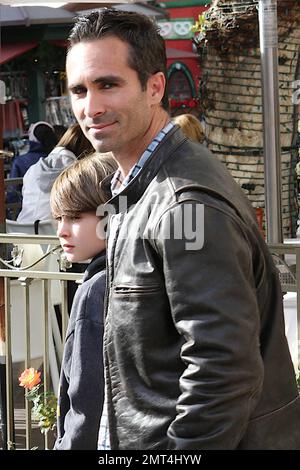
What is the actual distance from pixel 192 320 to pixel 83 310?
1.71 feet

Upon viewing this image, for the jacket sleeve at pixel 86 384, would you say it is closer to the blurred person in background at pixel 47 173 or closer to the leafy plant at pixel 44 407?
the leafy plant at pixel 44 407

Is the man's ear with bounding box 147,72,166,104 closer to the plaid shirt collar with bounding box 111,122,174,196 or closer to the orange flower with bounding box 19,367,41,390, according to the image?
the plaid shirt collar with bounding box 111,122,174,196

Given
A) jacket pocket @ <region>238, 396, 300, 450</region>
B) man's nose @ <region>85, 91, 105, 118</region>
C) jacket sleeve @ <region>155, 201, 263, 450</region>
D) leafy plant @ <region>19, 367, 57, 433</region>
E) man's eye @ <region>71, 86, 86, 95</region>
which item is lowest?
leafy plant @ <region>19, 367, 57, 433</region>

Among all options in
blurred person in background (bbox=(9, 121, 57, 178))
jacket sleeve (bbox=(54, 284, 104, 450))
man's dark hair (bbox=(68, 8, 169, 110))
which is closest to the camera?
man's dark hair (bbox=(68, 8, 169, 110))

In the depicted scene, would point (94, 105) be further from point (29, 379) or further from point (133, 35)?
point (29, 379)

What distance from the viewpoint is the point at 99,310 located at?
2.10 meters

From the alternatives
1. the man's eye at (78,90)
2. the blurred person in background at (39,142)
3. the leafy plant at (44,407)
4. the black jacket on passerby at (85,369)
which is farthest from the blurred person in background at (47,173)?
the man's eye at (78,90)

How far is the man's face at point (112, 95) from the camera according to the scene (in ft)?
6.09

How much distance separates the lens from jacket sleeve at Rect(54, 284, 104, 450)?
6.74 feet

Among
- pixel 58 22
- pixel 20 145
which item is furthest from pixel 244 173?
pixel 20 145

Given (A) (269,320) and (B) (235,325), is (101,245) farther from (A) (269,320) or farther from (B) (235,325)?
(B) (235,325)

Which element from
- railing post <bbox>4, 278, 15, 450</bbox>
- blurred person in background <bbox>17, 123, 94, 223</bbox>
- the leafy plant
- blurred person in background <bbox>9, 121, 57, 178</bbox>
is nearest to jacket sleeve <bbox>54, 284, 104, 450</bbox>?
the leafy plant

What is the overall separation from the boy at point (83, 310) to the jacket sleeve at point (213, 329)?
0.42 meters

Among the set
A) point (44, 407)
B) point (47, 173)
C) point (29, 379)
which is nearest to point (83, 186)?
point (29, 379)
